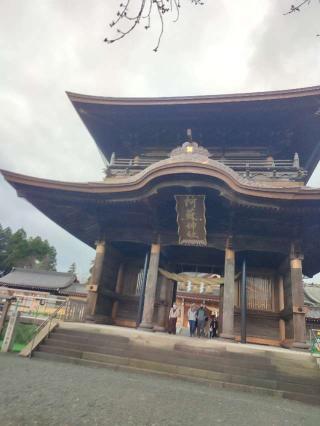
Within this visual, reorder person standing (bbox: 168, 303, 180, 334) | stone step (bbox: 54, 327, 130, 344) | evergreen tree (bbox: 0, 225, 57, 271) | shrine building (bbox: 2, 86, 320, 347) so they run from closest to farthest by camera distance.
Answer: stone step (bbox: 54, 327, 130, 344), shrine building (bbox: 2, 86, 320, 347), person standing (bbox: 168, 303, 180, 334), evergreen tree (bbox: 0, 225, 57, 271)

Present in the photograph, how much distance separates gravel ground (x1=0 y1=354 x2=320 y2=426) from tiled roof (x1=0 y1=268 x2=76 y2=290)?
29644 millimetres

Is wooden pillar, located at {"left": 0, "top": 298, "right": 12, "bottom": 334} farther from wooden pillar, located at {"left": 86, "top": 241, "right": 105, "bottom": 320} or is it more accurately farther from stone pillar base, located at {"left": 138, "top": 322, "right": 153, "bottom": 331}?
stone pillar base, located at {"left": 138, "top": 322, "right": 153, "bottom": 331}

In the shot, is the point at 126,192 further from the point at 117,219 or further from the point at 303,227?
the point at 303,227

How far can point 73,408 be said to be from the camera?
4004 millimetres

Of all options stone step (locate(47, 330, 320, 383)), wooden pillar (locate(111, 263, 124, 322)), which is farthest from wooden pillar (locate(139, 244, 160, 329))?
wooden pillar (locate(111, 263, 124, 322))

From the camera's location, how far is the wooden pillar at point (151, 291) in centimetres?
971

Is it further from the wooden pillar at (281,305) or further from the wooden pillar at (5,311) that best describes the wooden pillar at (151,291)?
the wooden pillar at (281,305)

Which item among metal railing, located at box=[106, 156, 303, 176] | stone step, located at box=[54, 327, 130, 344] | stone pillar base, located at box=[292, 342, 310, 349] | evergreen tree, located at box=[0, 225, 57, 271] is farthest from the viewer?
evergreen tree, located at box=[0, 225, 57, 271]

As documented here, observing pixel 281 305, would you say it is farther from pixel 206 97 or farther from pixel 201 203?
pixel 206 97

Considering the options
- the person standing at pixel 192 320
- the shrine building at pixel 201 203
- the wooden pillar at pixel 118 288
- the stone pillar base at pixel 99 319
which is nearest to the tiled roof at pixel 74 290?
the wooden pillar at pixel 118 288

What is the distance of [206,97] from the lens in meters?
11.1

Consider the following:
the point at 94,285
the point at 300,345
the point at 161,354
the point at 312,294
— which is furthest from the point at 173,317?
the point at 312,294

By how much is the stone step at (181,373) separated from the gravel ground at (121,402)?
0.28 meters

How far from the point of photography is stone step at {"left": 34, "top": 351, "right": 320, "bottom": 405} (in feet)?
20.0
